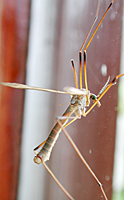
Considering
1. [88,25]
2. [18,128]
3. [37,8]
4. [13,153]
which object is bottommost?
[13,153]

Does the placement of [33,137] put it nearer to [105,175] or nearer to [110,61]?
[105,175]

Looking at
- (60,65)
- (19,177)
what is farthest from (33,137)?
(60,65)

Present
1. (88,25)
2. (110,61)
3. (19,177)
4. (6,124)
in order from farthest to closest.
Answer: (19,177) < (6,124) < (88,25) < (110,61)

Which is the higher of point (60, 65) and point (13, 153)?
point (60, 65)

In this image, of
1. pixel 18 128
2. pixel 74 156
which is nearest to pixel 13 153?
pixel 18 128

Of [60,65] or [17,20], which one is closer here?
[17,20]

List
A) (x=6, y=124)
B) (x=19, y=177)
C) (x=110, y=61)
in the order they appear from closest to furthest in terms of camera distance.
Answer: (x=110, y=61), (x=6, y=124), (x=19, y=177)

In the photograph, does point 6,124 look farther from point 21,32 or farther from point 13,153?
point 21,32

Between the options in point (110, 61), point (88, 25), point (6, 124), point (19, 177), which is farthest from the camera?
point (19, 177)

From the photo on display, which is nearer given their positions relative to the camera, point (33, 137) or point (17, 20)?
point (17, 20)
